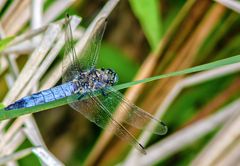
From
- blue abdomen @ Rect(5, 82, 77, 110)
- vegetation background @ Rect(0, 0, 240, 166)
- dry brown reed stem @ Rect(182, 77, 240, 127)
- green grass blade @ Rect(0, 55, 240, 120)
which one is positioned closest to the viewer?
green grass blade @ Rect(0, 55, 240, 120)

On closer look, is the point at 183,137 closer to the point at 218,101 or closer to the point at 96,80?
the point at 218,101

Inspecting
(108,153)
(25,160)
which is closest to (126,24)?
(108,153)

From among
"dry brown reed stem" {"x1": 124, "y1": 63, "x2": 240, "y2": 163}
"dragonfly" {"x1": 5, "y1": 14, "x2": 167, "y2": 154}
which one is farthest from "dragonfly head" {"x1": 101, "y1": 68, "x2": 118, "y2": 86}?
"dry brown reed stem" {"x1": 124, "y1": 63, "x2": 240, "y2": 163}

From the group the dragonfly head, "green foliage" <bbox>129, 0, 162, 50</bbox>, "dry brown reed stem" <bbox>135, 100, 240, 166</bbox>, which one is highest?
"green foliage" <bbox>129, 0, 162, 50</bbox>

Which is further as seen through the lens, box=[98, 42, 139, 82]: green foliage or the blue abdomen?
box=[98, 42, 139, 82]: green foliage

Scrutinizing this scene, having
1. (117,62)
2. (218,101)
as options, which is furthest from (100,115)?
(218,101)

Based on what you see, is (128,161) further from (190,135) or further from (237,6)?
(237,6)

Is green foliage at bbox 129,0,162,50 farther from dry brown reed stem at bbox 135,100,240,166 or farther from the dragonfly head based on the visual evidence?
dry brown reed stem at bbox 135,100,240,166
